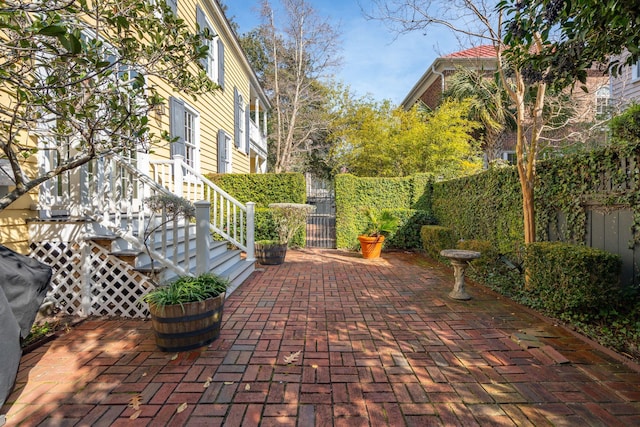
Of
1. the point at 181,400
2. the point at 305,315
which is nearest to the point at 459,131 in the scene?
the point at 305,315

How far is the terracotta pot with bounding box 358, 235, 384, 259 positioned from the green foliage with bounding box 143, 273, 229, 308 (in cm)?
476

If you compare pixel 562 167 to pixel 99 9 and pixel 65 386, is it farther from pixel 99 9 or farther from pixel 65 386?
pixel 65 386

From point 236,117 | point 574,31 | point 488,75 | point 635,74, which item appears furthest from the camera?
point 488,75

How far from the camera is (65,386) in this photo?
7.52ft

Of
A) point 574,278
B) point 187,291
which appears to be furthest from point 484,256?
point 187,291

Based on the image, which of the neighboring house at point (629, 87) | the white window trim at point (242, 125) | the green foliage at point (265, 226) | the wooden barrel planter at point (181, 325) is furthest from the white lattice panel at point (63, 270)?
the neighboring house at point (629, 87)

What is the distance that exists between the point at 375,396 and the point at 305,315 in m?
1.64

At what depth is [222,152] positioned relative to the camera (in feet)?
30.7

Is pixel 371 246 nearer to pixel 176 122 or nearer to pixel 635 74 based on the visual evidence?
pixel 176 122

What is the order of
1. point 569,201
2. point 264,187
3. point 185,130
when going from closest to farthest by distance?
1. point 569,201
2. point 185,130
3. point 264,187

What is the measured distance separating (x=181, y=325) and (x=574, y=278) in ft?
12.9

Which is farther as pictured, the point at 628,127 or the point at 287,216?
the point at 287,216

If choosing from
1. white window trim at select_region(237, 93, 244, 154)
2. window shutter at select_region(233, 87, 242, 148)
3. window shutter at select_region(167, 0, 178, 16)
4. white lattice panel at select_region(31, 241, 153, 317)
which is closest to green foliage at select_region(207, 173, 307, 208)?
window shutter at select_region(233, 87, 242, 148)

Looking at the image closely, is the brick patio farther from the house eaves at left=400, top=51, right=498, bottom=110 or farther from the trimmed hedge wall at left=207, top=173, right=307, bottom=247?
the house eaves at left=400, top=51, right=498, bottom=110
